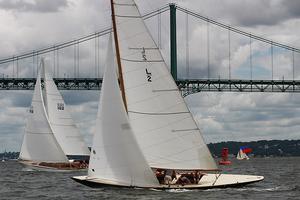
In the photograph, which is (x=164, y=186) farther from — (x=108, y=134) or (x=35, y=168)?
(x=35, y=168)

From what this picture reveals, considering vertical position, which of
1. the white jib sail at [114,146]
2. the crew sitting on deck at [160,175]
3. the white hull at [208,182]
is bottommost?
the white hull at [208,182]

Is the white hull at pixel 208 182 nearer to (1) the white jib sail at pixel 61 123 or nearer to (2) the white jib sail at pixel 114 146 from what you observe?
(2) the white jib sail at pixel 114 146

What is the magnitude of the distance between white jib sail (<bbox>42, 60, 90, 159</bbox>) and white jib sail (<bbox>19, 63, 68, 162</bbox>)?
2.48 m

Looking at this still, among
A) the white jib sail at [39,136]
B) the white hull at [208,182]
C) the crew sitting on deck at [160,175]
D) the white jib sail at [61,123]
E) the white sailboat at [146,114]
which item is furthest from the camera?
the white jib sail at [61,123]

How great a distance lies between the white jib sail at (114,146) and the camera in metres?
19.7

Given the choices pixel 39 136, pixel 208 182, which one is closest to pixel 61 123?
pixel 39 136

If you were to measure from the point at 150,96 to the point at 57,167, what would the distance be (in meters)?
20.7

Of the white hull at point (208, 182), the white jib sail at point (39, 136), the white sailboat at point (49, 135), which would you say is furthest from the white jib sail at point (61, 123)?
the white hull at point (208, 182)

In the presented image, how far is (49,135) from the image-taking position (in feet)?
124

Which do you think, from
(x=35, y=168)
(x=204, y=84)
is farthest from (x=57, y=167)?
(x=204, y=84)

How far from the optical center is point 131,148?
64.8ft

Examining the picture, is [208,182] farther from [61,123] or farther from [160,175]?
[61,123]

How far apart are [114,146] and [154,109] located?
1.40m

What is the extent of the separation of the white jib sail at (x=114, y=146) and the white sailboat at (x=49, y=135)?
56.7 feet
